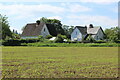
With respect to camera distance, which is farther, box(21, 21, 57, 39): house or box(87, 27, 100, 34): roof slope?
box(87, 27, 100, 34): roof slope

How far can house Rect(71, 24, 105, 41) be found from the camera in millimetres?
68500

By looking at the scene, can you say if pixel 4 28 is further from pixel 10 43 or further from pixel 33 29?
pixel 33 29

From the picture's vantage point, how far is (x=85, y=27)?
72.4 m

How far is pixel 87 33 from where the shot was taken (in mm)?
69625

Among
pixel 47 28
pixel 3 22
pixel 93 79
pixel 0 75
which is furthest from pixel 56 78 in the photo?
pixel 47 28

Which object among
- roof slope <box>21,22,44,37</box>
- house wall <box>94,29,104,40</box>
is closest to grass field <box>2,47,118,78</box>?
roof slope <box>21,22,44,37</box>

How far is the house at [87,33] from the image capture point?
225 ft

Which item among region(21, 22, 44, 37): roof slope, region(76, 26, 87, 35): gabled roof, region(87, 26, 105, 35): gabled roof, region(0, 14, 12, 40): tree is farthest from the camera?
region(76, 26, 87, 35): gabled roof

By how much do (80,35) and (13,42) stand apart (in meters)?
29.4

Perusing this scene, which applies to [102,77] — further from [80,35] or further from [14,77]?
[80,35]

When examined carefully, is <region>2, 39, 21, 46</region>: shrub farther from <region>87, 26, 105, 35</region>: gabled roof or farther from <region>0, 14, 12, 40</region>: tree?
<region>87, 26, 105, 35</region>: gabled roof

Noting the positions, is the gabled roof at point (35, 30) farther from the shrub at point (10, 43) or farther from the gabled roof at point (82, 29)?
the shrub at point (10, 43)

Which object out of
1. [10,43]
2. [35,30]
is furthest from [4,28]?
[35,30]

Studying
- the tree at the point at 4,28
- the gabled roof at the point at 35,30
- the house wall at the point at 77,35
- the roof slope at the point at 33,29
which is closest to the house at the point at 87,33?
the house wall at the point at 77,35
